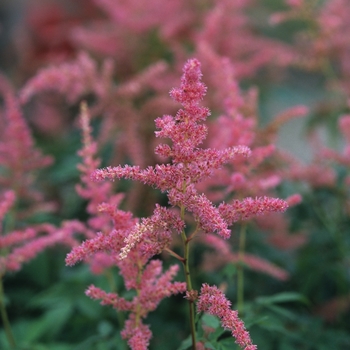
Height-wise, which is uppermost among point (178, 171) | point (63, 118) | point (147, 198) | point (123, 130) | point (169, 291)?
point (63, 118)

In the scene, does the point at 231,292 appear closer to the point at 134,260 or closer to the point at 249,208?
the point at 134,260

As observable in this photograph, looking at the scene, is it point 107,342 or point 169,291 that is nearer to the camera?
point 169,291

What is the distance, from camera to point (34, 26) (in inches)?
157

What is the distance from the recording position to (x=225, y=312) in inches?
37.4

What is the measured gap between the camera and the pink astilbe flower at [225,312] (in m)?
0.93

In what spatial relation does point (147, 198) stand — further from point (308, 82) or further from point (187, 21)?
point (308, 82)

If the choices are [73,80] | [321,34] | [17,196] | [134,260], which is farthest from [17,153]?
[321,34]

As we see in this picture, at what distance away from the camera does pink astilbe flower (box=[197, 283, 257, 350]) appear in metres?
0.93

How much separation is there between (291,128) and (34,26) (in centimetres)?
218

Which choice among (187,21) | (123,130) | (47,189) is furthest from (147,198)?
(187,21)

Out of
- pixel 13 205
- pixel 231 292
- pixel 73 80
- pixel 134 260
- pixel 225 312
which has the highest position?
pixel 73 80

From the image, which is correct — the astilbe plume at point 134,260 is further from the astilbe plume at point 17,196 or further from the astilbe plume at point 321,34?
the astilbe plume at point 321,34

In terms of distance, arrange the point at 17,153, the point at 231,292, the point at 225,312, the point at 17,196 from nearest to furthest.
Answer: the point at 225,312
the point at 17,153
the point at 17,196
the point at 231,292

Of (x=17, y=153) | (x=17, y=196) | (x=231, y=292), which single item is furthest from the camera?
(x=231, y=292)
